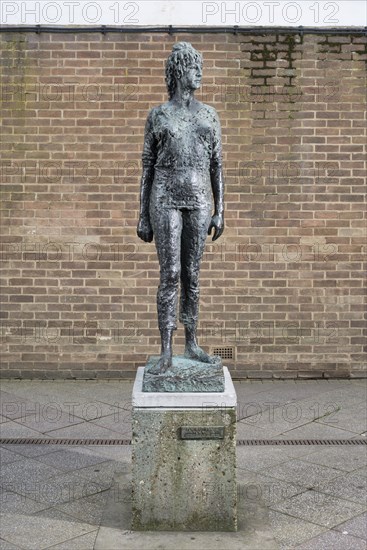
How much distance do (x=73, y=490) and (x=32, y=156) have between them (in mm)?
4915

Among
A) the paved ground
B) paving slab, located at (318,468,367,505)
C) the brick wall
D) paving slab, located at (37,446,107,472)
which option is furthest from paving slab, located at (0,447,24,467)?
the brick wall

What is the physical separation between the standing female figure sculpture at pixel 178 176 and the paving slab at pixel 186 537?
1042 mm

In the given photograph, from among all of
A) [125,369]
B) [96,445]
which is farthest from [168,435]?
[125,369]

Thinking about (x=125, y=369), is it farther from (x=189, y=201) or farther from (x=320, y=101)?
(x=189, y=201)

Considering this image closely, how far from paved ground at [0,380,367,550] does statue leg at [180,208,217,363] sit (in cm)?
119

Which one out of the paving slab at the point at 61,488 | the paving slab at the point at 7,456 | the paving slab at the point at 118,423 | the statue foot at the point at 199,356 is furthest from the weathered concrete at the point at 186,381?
the paving slab at the point at 118,423

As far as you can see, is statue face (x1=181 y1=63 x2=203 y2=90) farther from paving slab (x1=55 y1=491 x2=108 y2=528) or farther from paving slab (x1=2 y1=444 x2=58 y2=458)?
paving slab (x1=2 y1=444 x2=58 y2=458)

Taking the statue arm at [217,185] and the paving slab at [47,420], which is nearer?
the statue arm at [217,185]

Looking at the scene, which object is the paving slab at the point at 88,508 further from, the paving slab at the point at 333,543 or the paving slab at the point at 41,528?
the paving slab at the point at 333,543

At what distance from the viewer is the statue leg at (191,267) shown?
5.49 meters

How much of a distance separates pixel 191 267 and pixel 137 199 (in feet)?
14.4

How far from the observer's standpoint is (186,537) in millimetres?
5266

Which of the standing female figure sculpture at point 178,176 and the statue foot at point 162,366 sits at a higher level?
the standing female figure sculpture at point 178,176

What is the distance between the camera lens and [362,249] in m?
9.99
